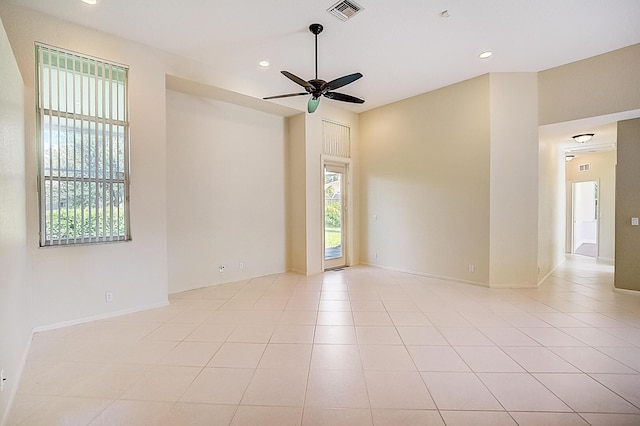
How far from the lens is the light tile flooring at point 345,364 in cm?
191

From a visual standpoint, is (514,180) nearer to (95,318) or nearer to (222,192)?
(222,192)

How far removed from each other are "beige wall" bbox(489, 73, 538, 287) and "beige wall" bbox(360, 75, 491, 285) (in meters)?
0.14

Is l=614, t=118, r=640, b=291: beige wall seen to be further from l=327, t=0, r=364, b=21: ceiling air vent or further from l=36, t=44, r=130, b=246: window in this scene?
l=36, t=44, r=130, b=246: window

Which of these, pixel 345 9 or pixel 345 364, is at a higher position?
pixel 345 9

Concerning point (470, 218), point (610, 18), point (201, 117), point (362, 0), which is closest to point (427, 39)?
point (362, 0)

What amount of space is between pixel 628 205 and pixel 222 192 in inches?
258

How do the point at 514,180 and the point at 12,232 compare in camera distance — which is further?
the point at 514,180

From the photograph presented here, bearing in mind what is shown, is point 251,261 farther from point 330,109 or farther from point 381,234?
point 330,109

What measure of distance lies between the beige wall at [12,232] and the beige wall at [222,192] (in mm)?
1809

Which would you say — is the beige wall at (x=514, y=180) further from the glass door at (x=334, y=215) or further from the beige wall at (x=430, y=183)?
the glass door at (x=334, y=215)

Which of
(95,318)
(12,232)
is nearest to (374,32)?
(12,232)

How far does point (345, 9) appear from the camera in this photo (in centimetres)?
313

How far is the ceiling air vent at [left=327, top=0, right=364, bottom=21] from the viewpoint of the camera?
306 centimetres

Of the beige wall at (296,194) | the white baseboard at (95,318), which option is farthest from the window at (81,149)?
the beige wall at (296,194)
